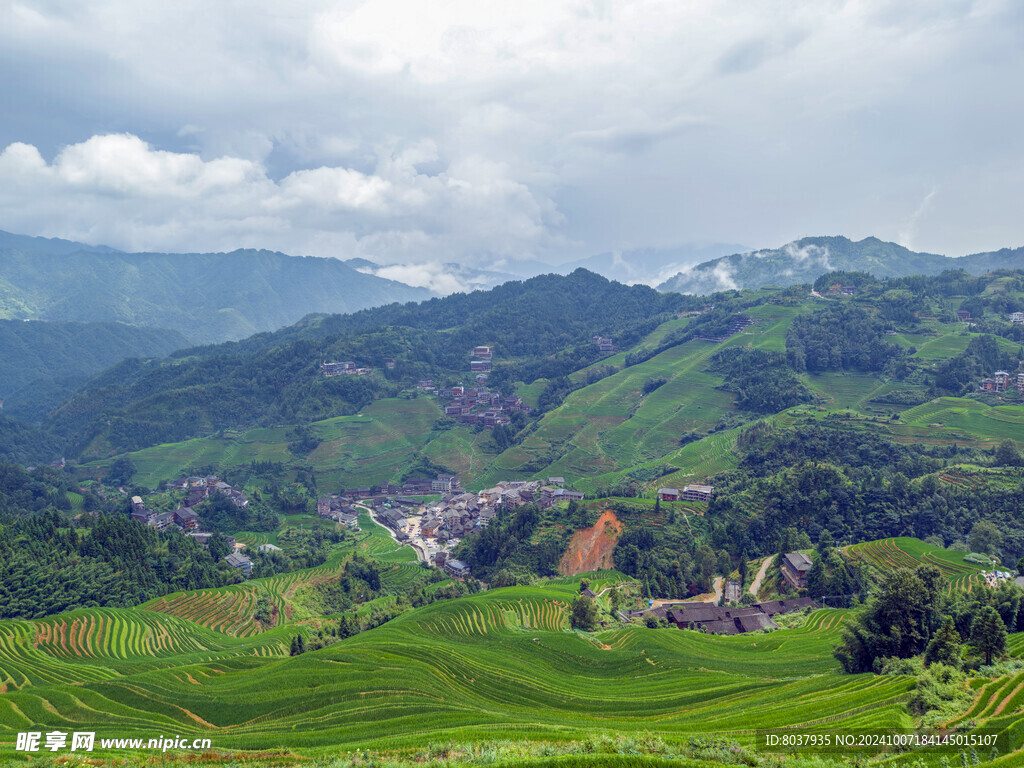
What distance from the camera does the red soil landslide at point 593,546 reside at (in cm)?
4997

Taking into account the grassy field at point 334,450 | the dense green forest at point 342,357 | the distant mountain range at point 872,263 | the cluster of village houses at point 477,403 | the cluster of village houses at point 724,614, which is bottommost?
the cluster of village houses at point 724,614

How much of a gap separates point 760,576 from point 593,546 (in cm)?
1372

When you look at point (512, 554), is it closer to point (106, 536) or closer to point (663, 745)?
point (106, 536)

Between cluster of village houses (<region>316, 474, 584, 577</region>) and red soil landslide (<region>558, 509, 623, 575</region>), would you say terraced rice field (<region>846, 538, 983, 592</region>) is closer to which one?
red soil landslide (<region>558, 509, 623, 575</region>)

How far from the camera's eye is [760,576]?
44812mm

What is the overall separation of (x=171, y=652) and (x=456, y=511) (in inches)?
1462

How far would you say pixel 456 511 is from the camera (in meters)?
67.6

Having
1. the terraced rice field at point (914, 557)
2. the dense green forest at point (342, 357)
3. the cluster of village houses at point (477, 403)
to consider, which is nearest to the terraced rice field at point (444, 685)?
the terraced rice field at point (914, 557)

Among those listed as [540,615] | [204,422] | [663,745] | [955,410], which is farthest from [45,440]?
[955,410]

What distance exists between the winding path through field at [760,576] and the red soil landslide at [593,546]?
1117cm

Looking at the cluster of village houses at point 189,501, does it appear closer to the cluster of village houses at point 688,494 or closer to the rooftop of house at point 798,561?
the cluster of village houses at point 688,494

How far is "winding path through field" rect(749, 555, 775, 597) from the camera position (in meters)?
43.5

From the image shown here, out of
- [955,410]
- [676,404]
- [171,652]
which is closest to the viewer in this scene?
[171,652]

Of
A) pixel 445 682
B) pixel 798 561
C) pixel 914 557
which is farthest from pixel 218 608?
pixel 914 557
